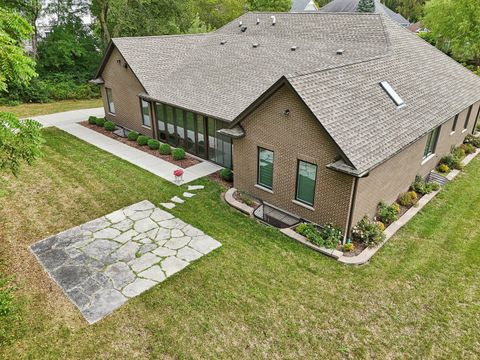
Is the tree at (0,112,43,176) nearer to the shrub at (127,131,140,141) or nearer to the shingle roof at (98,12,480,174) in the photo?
the shingle roof at (98,12,480,174)

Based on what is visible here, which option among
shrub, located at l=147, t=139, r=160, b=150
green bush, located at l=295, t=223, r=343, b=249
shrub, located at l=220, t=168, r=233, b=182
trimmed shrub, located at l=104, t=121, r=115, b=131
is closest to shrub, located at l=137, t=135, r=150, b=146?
shrub, located at l=147, t=139, r=160, b=150

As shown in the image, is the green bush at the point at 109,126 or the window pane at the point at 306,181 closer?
the window pane at the point at 306,181

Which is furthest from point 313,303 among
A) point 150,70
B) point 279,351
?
point 150,70

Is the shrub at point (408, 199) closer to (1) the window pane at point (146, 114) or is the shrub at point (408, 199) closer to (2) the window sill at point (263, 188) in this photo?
(2) the window sill at point (263, 188)

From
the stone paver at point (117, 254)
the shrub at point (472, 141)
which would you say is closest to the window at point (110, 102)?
A: the stone paver at point (117, 254)

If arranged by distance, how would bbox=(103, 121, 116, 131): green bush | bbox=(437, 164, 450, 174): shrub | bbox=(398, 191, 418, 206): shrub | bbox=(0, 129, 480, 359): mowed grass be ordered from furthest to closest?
bbox=(103, 121, 116, 131): green bush
bbox=(437, 164, 450, 174): shrub
bbox=(398, 191, 418, 206): shrub
bbox=(0, 129, 480, 359): mowed grass

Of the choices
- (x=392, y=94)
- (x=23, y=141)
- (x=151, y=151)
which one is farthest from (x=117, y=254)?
(x=392, y=94)
